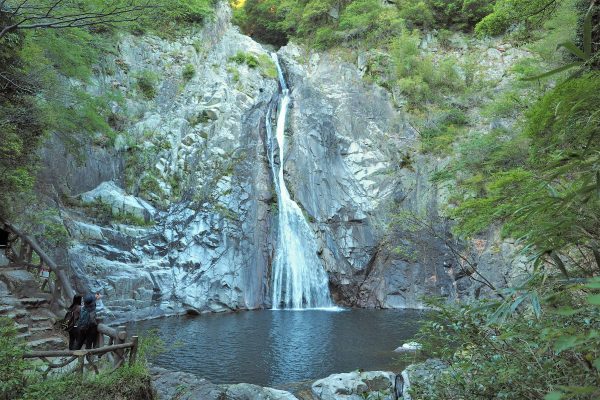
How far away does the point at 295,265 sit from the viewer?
1930 centimetres

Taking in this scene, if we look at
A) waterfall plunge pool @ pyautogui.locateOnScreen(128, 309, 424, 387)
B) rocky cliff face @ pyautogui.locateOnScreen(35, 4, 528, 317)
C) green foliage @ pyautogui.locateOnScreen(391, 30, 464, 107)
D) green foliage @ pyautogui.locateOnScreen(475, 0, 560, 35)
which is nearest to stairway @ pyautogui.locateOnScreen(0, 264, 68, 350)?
waterfall plunge pool @ pyautogui.locateOnScreen(128, 309, 424, 387)

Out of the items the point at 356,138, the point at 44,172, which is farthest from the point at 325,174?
the point at 44,172

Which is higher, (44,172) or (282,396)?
(44,172)

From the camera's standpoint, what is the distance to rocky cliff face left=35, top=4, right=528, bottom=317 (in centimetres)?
1588

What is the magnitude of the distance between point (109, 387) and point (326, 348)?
7.36 metres

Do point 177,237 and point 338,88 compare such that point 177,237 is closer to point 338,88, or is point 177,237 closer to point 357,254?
point 357,254

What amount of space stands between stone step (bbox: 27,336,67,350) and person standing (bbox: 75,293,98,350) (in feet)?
2.56

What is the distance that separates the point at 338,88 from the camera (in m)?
25.2

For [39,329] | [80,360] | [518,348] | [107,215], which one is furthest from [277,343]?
[518,348]

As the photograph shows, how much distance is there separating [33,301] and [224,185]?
485 inches

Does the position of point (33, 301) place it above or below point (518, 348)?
below

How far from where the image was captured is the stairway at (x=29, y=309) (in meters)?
6.99

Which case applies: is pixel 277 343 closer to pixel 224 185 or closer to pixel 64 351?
pixel 64 351

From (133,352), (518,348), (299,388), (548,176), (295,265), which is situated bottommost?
(299,388)
